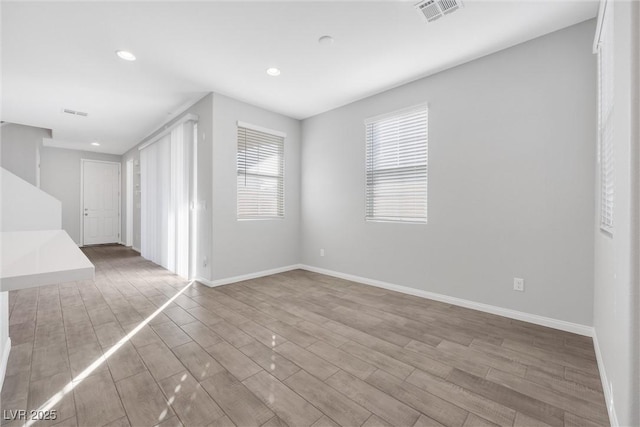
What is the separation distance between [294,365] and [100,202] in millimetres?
8350

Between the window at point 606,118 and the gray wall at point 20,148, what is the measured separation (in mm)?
7812

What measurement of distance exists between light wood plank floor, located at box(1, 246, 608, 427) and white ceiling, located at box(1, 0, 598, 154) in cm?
258

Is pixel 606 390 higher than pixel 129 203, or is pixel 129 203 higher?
pixel 129 203

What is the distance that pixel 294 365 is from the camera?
6.08 ft

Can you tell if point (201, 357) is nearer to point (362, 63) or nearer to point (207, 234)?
point (207, 234)

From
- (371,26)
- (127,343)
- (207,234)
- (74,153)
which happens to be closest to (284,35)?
(371,26)

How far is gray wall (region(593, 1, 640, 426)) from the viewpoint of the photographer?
39.4 inches

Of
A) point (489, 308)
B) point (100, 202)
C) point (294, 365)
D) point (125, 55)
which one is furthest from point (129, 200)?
point (489, 308)

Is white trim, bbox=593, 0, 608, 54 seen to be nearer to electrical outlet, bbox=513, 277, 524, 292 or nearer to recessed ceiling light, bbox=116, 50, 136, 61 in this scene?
electrical outlet, bbox=513, 277, 524, 292

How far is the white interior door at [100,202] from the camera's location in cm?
736

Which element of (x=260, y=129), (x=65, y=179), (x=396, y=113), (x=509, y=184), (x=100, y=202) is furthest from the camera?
(x=100, y=202)

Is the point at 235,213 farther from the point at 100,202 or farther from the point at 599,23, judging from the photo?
the point at 100,202

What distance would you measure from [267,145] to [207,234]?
1.66m

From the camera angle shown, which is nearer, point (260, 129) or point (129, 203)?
point (260, 129)
